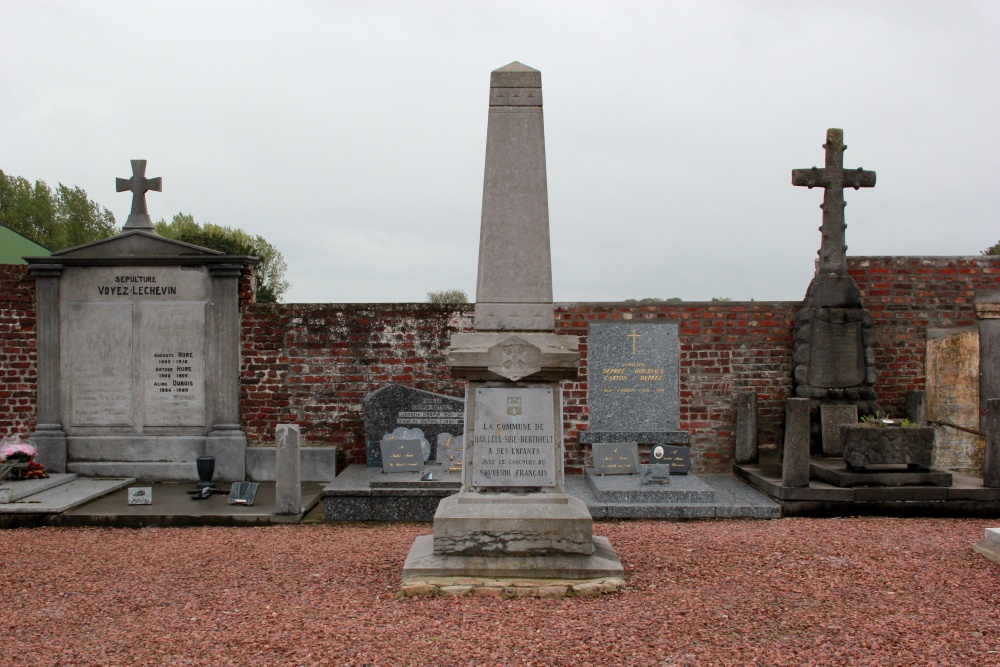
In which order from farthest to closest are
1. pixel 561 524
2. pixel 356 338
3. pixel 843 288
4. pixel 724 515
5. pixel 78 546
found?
pixel 356 338 < pixel 843 288 < pixel 724 515 < pixel 78 546 < pixel 561 524

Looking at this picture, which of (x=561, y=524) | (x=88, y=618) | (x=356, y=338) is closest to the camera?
(x=88, y=618)

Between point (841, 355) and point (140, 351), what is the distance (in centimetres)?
809

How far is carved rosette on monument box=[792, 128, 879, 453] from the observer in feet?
28.5

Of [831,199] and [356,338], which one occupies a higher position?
[831,199]

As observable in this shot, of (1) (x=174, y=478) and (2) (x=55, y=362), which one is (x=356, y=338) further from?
(2) (x=55, y=362)

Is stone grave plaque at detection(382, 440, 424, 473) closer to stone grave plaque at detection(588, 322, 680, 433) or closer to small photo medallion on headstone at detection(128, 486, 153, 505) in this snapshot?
small photo medallion on headstone at detection(128, 486, 153, 505)

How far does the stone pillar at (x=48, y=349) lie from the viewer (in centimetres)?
895

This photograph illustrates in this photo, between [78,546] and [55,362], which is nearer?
[78,546]

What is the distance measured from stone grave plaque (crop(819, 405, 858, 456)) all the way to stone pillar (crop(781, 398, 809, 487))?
1.25 metres

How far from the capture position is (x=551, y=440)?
489 centimetres

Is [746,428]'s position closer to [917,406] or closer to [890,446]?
[890,446]

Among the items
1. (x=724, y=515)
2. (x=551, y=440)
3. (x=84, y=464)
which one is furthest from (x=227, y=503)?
(x=724, y=515)

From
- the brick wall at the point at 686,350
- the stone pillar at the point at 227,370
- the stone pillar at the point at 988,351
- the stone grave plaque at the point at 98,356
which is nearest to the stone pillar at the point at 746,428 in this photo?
the brick wall at the point at 686,350

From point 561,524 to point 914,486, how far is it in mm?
4463
